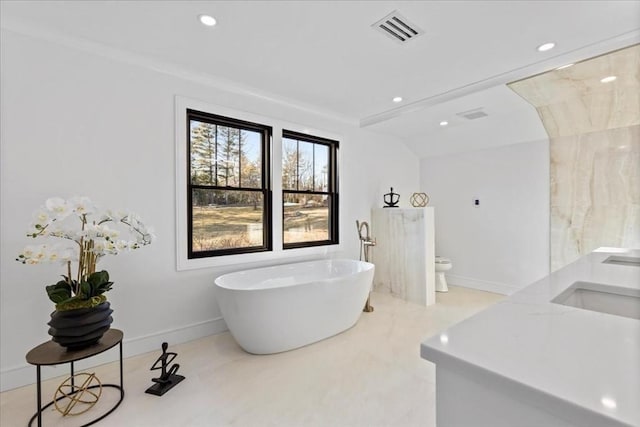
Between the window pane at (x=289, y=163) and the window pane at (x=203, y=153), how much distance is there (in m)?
0.85

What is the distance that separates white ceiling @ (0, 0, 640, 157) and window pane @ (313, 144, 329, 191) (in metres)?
0.77

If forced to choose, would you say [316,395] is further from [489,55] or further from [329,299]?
[489,55]

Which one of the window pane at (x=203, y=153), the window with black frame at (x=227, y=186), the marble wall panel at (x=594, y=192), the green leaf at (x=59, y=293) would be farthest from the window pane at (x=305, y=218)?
the marble wall panel at (x=594, y=192)

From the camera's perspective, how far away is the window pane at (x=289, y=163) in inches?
142

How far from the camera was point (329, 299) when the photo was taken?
2.66m

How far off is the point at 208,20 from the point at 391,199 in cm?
315

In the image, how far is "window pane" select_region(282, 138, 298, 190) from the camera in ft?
11.8

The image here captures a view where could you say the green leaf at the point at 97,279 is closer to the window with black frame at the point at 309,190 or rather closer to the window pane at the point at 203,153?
the window pane at the point at 203,153

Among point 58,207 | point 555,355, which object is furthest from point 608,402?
point 58,207

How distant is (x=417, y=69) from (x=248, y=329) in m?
2.75

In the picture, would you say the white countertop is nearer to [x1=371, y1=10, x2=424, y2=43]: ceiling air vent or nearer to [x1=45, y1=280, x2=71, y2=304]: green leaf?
[x1=371, y1=10, x2=424, y2=43]: ceiling air vent

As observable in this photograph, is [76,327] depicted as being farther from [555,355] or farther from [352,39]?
[352,39]

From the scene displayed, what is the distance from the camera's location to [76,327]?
174cm

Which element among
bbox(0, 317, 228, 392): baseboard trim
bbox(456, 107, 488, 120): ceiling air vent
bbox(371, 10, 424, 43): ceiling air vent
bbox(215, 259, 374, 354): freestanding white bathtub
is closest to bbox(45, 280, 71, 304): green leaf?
bbox(0, 317, 228, 392): baseboard trim
